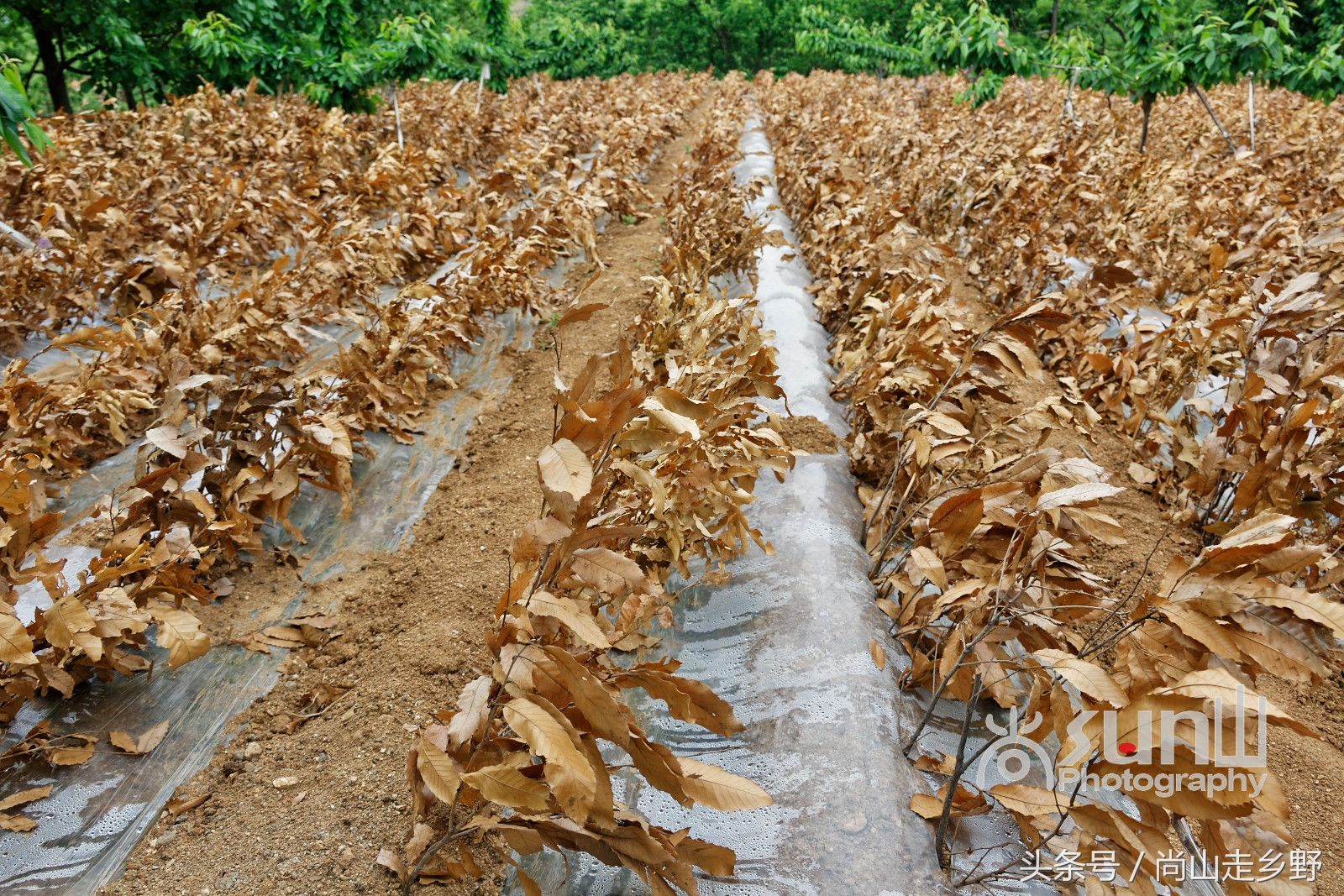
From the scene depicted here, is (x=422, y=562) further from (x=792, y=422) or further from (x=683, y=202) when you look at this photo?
(x=683, y=202)

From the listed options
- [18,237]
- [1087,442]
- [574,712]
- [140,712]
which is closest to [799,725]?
[574,712]

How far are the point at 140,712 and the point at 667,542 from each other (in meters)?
1.56

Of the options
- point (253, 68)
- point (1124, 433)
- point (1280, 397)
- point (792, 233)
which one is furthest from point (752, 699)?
point (253, 68)

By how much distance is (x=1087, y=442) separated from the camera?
369cm

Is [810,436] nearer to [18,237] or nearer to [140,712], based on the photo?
[140,712]

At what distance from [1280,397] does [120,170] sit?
735 cm

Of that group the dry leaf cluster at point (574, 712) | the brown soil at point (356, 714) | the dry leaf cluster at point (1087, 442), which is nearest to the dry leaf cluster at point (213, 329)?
the brown soil at point (356, 714)

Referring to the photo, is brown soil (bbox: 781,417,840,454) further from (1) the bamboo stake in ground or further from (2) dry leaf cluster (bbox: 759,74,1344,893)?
(1) the bamboo stake in ground

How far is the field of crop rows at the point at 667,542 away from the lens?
131 centimetres

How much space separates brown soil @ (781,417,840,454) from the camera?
3.10 meters

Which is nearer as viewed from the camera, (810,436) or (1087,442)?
(810,436)

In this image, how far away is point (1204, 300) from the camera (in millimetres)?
3807

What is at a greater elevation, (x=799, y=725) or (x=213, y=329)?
(x=213, y=329)

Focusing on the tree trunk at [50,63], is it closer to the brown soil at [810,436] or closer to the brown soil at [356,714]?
the brown soil at [356,714]
